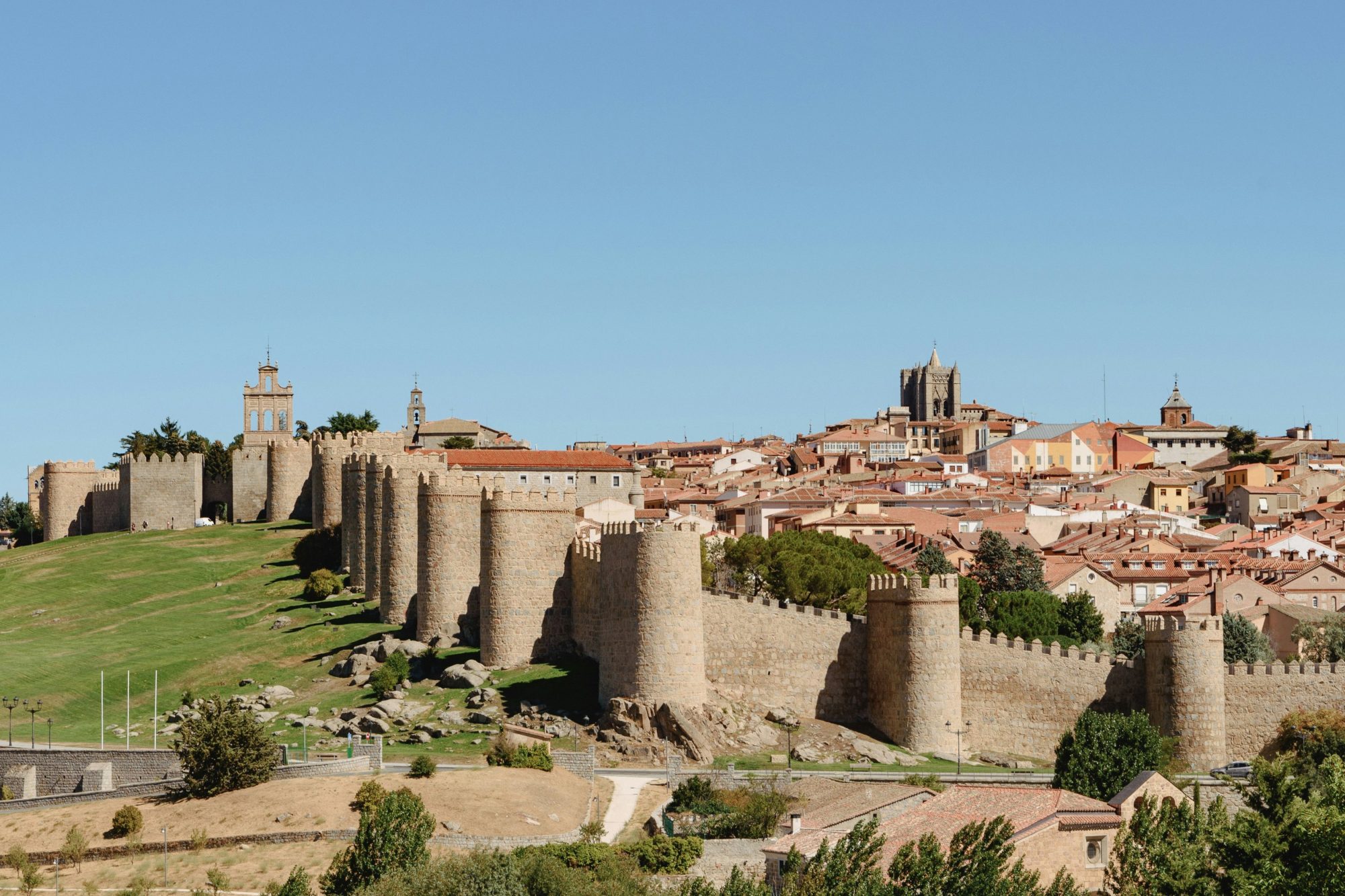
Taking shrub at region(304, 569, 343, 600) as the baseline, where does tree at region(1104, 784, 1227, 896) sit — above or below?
below

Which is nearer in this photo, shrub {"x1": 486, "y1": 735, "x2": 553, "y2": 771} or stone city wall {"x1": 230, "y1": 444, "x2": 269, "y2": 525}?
shrub {"x1": 486, "y1": 735, "x2": 553, "y2": 771}

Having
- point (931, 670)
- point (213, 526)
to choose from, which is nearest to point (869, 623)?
point (931, 670)

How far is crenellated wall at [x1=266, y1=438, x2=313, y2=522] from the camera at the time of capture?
285ft

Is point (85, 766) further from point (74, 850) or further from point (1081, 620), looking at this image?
point (1081, 620)

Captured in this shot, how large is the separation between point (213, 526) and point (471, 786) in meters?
44.6

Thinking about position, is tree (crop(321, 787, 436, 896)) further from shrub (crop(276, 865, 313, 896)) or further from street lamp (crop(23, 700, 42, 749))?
street lamp (crop(23, 700, 42, 749))

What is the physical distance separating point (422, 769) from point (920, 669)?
48.1 ft

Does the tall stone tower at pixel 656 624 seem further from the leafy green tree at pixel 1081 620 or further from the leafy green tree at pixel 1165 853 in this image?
the leafy green tree at pixel 1081 620

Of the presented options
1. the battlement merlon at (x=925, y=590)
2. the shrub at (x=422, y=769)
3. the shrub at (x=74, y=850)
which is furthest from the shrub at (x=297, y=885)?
the battlement merlon at (x=925, y=590)

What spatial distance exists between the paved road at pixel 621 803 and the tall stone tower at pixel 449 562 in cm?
1052

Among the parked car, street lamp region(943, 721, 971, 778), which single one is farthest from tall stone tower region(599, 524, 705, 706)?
the parked car

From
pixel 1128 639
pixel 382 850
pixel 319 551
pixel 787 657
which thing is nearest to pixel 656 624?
pixel 787 657

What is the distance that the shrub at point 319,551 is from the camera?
7419 cm

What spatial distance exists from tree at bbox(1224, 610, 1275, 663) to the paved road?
78.9ft
